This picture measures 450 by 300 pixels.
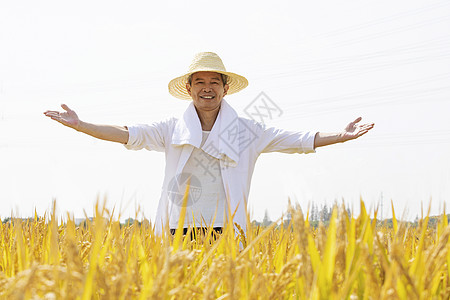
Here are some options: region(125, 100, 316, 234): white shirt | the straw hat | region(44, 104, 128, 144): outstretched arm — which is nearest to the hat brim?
the straw hat

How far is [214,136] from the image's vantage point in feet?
12.1

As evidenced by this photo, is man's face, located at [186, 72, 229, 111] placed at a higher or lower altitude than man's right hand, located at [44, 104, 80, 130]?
higher

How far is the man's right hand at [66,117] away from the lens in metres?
3.07

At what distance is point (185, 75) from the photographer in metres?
3.93

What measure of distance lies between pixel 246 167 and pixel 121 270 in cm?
288

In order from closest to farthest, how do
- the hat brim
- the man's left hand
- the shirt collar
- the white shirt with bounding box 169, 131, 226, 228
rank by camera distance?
→ the man's left hand
the white shirt with bounding box 169, 131, 226, 228
the shirt collar
the hat brim

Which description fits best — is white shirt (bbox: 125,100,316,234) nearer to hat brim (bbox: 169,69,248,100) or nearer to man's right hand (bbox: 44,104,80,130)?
hat brim (bbox: 169,69,248,100)

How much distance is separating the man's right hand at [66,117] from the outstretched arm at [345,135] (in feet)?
5.95

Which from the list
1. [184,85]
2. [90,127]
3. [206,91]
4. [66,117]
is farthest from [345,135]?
[66,117]

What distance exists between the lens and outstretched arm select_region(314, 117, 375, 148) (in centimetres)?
330

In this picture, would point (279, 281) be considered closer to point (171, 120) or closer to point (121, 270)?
point (121, 270)

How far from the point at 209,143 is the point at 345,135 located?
41.8 inches

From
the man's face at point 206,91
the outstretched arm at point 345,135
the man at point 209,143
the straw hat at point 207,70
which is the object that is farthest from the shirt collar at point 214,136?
the outstretched arm at point 345,135

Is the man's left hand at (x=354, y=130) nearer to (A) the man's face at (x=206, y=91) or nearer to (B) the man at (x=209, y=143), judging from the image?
(B) the man at (x=209, y=143)
